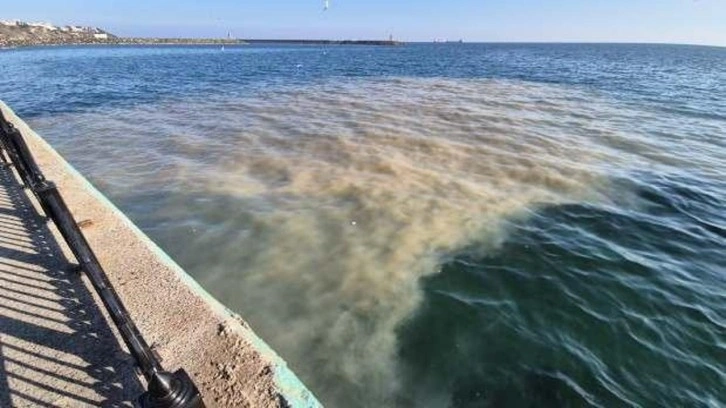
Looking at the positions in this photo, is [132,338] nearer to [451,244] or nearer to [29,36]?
[451,244]

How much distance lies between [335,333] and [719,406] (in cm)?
411

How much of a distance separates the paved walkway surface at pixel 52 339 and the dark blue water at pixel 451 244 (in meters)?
1.92

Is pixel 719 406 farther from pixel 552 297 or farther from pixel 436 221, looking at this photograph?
pixel 436 221

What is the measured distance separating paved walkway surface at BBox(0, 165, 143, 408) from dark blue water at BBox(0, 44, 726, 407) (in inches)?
75.6

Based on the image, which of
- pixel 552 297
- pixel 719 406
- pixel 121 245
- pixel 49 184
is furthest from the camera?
pixel 552 297

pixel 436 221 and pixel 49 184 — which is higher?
pixel 49 184

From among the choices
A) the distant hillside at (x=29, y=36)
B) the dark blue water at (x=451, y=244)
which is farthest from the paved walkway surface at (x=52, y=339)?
the distant hillside at (x=29, y=36)

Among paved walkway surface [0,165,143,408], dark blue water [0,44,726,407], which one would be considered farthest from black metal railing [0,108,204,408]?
dark blue water [0,44,726,407]

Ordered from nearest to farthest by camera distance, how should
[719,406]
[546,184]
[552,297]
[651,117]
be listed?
1. [719,406]
2. [552,297]
3. [546,184]
4. [651,117]

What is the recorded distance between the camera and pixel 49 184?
11.3 feet

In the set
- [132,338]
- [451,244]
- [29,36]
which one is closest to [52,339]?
[132,338]

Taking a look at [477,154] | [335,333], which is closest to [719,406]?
[335,333]

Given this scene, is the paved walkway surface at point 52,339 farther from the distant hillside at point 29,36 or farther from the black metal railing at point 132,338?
the distant hillside at point 29,36

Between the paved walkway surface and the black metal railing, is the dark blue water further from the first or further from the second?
the black metal railing
